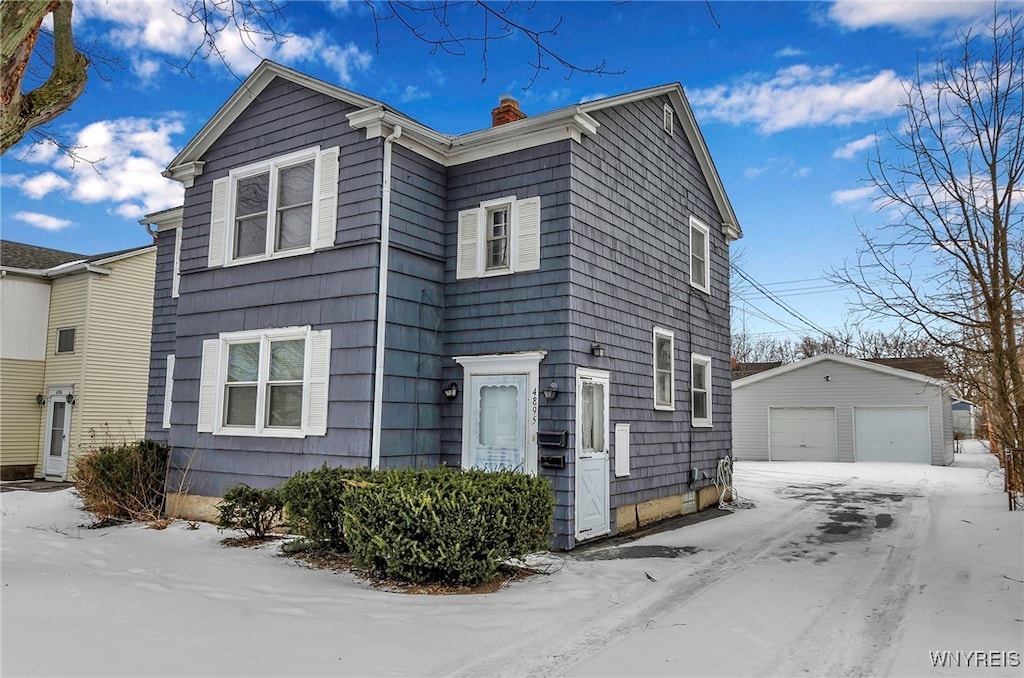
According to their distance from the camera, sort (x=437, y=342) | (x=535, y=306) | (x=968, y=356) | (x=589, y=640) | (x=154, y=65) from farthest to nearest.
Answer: (x=968, y=356)
(x=437, y=342)
(x=535, y=306)
(x=154, y=65)
(x=589, y=640)

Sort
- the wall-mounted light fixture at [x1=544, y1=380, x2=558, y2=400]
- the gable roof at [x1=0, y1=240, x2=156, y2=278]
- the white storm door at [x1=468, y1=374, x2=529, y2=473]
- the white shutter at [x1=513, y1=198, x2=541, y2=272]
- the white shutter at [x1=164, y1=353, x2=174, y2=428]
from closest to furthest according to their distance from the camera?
the wall-mounted light fixture at [x1=544, y1=380, x2=558, y2=400]
the white storm door at [x1=468, y1=374, x2=529, y2=473]
the white shutter at [x1=513, y1=198, x2=541, y2=272]
the white shutter at [x1=164, y1=353, x2=174, y2=428]
the gable roof at [x1=0, y1=240, x2=156, y2=278]

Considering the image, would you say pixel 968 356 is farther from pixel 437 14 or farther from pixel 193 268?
pixel 193 268

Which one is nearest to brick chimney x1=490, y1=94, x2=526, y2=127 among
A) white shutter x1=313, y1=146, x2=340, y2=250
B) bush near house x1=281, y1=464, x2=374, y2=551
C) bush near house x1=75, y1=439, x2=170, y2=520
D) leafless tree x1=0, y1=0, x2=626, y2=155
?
white shutter x1=313, y1=146, x2=340, y2=250

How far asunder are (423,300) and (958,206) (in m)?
8.05

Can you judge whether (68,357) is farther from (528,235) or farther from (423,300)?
(528,235)

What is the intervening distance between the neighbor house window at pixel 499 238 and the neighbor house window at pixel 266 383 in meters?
2.29

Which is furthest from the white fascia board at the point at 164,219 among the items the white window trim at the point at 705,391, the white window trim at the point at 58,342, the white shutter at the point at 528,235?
the white window trim at the point at 705,391

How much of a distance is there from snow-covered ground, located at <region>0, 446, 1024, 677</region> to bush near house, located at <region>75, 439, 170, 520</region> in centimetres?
51

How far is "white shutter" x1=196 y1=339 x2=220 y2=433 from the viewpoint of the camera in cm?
1021

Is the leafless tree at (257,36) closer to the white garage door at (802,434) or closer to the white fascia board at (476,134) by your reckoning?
the white fascia board at (476,134)

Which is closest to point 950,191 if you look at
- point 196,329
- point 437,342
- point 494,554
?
point 437,342

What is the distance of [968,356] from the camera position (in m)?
10.7

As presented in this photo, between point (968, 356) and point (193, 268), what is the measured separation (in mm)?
12484

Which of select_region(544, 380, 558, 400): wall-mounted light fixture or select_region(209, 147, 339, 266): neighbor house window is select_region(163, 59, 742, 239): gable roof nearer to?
select_region(209, 147, 339, 266): neighbor house window
